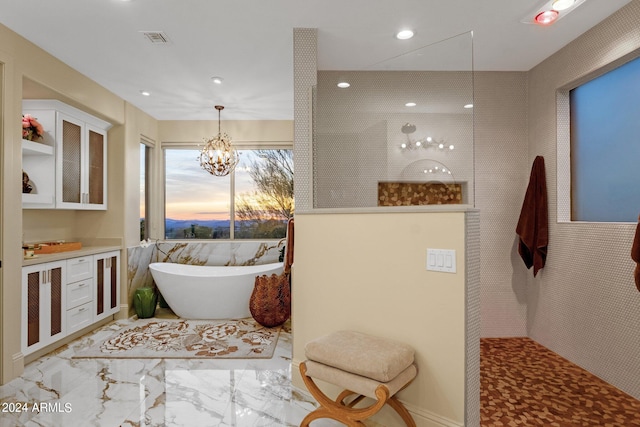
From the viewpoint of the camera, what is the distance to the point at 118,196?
4.50 metres

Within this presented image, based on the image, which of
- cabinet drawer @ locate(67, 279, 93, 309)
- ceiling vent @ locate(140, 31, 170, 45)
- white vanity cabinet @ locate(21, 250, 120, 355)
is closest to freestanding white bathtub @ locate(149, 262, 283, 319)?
white vanity cabinet @ locate(21, 250, 120, 355)

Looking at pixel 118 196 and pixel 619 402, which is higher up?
pixel 118 196

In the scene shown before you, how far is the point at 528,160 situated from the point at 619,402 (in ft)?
6.96

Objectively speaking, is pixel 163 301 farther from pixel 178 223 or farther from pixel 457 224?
pixel 457 224

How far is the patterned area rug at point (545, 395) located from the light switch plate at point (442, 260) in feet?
3.18

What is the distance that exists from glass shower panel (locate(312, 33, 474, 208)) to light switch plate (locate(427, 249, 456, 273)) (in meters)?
0.28

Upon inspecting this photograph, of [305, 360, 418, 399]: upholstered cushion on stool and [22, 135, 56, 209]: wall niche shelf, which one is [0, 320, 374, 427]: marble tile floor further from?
[22, 135, 56, 209]: wall niche shelf

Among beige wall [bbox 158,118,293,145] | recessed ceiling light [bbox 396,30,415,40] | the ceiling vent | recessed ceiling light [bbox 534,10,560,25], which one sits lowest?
beige wall [bbox 158,118,293,145]

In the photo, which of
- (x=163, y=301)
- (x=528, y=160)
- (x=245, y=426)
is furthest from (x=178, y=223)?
(x=528, y=160)

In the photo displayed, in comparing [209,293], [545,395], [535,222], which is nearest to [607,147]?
[535,222]

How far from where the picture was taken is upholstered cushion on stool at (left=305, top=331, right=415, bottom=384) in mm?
1759

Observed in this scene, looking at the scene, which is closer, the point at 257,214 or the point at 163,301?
the point at 163,301

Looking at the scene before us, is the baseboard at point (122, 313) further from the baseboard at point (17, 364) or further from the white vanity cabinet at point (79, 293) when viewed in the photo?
the baseboard at point (17, 364)

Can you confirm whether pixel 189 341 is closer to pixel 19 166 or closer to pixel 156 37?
pixel 19 166
